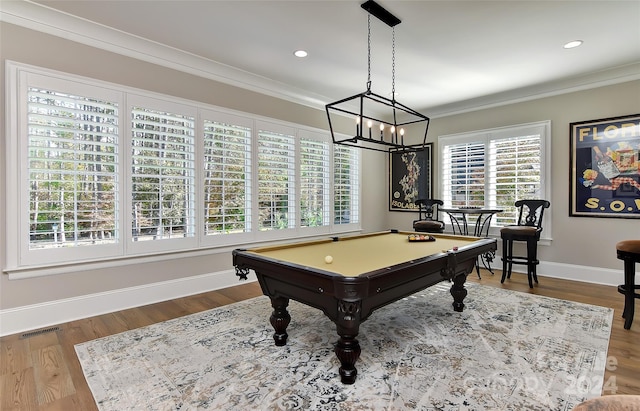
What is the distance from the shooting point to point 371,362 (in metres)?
2.19

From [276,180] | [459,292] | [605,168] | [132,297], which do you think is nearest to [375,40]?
[276,180]

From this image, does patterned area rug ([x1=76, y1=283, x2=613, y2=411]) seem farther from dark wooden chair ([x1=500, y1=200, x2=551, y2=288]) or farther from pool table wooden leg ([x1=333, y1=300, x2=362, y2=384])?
dark wooden chair ([x1=500, y1=200, x2=551, y2=288])

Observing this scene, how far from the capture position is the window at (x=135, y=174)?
2777 millimetres

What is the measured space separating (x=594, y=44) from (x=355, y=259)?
12.0 ft

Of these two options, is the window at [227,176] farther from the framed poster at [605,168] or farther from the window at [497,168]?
the framed poster at [605,168]

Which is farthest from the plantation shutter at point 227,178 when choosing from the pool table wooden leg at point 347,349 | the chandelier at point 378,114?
the pool table wooden leg at point 347,349

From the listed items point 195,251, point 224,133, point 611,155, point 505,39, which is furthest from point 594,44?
point 195,251

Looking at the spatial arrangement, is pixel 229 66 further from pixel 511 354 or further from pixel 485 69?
pixel 511 354

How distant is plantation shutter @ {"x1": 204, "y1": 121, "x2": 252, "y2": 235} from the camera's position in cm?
395

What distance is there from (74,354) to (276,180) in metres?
2.99

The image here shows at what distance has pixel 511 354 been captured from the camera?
7.53 ft

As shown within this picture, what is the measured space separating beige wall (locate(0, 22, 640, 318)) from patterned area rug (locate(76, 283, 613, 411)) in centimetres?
86

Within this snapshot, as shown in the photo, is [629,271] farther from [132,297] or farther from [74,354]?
[132,297]

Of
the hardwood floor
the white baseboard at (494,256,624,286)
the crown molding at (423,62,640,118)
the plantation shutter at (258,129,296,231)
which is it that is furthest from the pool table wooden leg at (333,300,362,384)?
the crown molding at (423,62,640,118)
